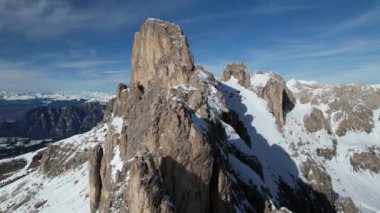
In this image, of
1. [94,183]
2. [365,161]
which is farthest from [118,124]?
[365,161]

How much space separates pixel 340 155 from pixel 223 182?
138m

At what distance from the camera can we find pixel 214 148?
5194 centimetres

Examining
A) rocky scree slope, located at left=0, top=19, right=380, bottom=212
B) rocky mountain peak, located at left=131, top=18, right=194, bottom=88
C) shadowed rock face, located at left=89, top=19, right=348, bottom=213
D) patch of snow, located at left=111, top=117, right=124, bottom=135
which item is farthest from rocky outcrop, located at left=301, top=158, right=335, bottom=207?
patch of snow, located at left=111, top=117, right=124, bottom=135

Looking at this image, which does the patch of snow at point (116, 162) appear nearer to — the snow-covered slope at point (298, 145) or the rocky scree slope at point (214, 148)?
the rocky scree slope at point (214, 148)

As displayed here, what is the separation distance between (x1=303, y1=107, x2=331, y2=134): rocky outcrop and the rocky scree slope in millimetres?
513

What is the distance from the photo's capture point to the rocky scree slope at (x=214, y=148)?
47.9 metres

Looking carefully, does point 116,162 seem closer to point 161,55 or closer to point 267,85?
point 161,55

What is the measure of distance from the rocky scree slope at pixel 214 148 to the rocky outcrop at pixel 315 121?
0.51 metres

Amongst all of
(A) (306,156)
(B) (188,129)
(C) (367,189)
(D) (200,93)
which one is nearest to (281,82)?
(A) (306,156)

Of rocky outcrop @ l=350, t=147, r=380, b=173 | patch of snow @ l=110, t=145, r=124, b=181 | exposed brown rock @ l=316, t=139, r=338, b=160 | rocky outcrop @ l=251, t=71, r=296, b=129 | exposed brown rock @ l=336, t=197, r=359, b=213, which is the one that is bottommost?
exposed brown rock @ l=336, t=197, r=359, b=213

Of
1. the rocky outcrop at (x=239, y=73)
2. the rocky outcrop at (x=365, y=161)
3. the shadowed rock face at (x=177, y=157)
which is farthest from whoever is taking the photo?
the rocky outcrop at (x=365, y=161)

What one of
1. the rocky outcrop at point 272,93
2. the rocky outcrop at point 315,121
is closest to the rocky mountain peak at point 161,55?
the rocky outcrop at point 272,93

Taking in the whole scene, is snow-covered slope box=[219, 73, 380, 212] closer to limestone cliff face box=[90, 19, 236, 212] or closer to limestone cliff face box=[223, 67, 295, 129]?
limestone cliff face box=[223, 67, 295, 129]

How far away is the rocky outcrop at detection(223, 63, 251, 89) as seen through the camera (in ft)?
532
